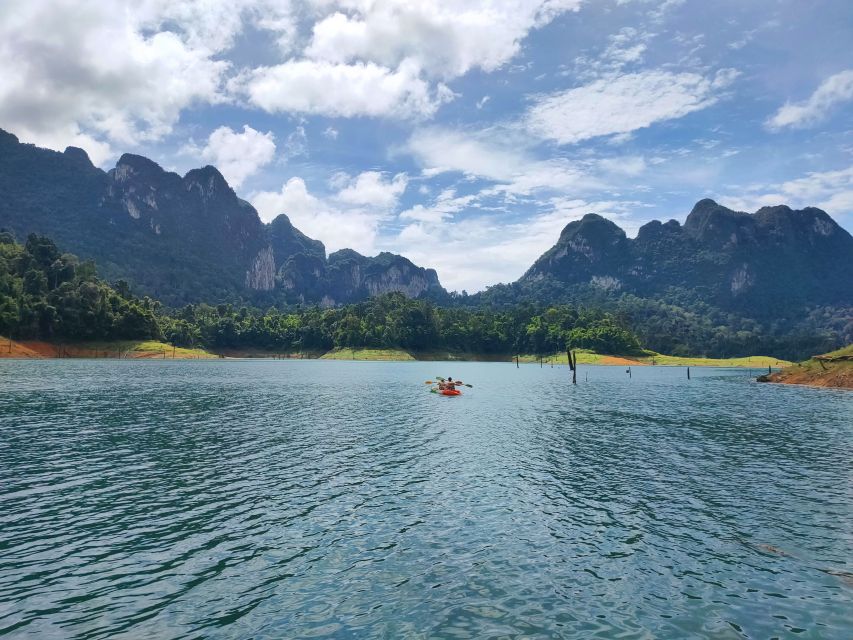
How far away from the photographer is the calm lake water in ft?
49.9

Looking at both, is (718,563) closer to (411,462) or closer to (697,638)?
(697,638)

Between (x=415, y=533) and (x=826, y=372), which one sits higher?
(x=826, y=372)

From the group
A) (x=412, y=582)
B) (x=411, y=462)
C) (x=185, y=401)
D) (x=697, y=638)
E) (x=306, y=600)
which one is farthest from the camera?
(x=185, y=401)

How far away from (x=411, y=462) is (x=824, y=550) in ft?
75.3

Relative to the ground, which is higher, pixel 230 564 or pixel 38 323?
pixel 38 323

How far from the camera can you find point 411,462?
36000 millimetres

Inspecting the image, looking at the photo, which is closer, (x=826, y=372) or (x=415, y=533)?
(x=415, y=533)

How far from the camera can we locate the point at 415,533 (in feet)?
72.1

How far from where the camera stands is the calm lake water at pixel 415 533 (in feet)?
49.9

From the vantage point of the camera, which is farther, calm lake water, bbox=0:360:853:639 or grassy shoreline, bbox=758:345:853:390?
grassy shoreline, bbox=758:345:853:390

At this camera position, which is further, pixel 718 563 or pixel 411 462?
pixel 411 462

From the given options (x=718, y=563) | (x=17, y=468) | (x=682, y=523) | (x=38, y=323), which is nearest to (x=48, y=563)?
(x=17, y=468)

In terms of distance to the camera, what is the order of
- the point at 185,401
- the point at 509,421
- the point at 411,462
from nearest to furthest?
the point at 411,462, the point at 509,421, the point at 185,401

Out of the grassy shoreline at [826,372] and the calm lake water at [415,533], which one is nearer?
the calm lake water at [415,533]
